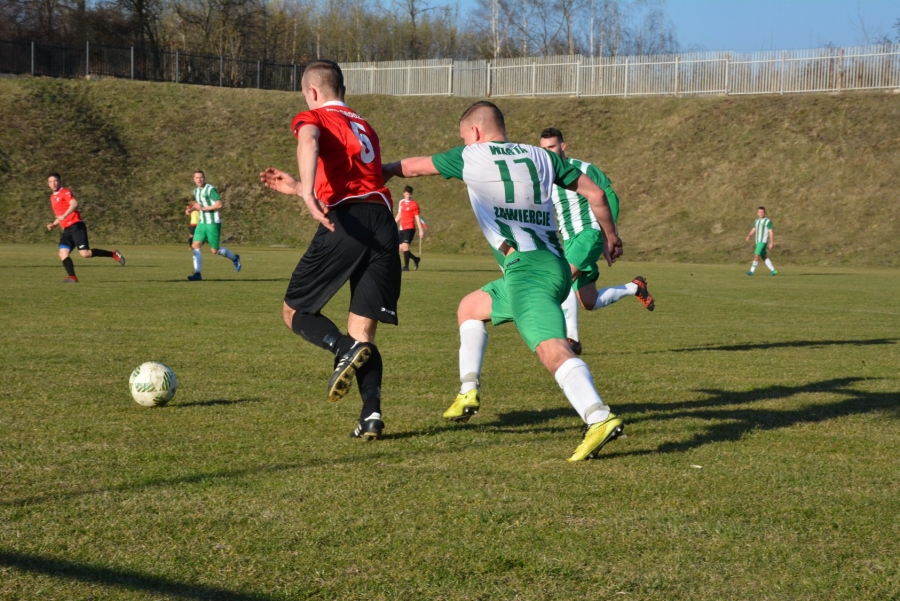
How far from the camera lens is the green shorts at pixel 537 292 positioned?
5230mm

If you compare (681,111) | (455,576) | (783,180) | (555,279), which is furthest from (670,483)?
(681,111)

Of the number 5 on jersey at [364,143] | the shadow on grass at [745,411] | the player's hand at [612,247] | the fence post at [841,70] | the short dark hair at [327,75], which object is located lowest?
the shadow on grass at [745,411]

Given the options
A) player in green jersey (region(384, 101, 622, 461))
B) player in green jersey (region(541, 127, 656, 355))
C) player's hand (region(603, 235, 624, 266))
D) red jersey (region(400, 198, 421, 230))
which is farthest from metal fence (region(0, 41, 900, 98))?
player in green jersey (region(384, 101, 622, 461))

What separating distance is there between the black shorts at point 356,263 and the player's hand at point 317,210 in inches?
5.8

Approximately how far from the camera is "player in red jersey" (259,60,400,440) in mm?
5574

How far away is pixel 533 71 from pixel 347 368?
47.9 metres

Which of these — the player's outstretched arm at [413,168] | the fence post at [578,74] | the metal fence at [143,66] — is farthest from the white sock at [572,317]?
the metal fence at [143,66]

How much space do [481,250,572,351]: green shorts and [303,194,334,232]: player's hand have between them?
997mm

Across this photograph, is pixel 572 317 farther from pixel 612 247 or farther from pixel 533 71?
pixel 533 71

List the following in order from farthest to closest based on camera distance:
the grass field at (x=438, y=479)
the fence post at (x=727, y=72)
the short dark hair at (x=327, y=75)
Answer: the fence post at (x=727, y=72) < the short dark hair at (x=327, y=75) < the grass field at (x=438, y=479)

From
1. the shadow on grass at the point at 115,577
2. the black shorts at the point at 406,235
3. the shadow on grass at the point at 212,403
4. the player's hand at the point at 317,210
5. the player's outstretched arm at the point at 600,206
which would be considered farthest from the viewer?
the black shorts at the point at 406,235

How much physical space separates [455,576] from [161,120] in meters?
48.8

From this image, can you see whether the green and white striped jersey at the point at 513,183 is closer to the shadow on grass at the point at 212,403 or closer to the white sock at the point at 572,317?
the shadow on grass at the point at 212,403

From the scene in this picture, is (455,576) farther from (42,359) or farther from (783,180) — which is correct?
(783,180)
